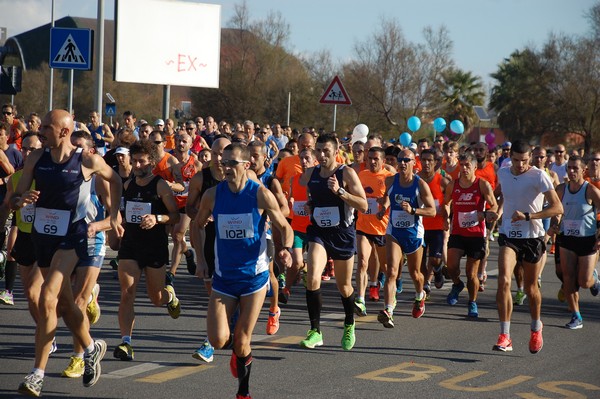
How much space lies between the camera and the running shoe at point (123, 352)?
7.98 meters

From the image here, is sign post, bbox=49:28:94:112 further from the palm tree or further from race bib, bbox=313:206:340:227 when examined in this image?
the palm tree

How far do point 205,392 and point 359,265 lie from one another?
14.0 feet

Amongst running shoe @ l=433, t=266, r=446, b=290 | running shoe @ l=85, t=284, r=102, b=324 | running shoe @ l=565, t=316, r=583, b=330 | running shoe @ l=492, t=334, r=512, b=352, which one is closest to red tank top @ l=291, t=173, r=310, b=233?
running shoe @ l=433, t=266, r=446, b=290

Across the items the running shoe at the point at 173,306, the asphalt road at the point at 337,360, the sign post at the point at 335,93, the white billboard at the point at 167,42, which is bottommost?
the asphalt road at the point at 337,360

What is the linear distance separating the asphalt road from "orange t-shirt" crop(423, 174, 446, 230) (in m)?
1.15

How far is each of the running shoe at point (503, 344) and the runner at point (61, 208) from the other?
385cm

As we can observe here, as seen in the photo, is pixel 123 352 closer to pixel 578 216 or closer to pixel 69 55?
pixel 578 216

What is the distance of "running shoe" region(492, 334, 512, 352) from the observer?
8.98 m

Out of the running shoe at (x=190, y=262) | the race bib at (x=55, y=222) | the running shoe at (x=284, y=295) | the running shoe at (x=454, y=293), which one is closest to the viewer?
the race bib at (x=55, y=222)

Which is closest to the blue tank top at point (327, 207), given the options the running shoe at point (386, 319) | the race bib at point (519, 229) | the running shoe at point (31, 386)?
the running shoe at point (386, 319)

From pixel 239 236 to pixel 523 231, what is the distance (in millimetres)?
3480

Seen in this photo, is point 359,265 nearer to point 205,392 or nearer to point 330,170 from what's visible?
point 330,170

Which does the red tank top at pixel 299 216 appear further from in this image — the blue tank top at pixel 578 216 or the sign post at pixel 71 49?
the sign post at pixel 71 49

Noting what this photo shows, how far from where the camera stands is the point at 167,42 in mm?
28016
